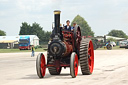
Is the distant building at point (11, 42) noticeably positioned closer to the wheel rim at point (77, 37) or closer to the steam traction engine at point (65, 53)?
the wheel rim at point (77, 37)

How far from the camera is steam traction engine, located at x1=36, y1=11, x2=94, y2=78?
10.6m

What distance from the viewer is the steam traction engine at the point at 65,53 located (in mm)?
10609

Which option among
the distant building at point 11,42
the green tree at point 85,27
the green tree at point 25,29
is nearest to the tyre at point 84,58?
the distant building at point 11,42

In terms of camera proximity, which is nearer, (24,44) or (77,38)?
(77,38)

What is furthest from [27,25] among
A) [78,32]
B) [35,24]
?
[78,32]

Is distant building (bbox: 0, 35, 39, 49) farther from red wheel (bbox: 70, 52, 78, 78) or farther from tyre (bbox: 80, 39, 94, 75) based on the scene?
red wheel (bbox: 70, 52, 78, 78)

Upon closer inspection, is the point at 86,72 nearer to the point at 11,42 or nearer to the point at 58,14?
the point at 58,14

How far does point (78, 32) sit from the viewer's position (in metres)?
12.3

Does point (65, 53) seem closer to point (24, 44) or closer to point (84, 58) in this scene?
→ point (84, 58)

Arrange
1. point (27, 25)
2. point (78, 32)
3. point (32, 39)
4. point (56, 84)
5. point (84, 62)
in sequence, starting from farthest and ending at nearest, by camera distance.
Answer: point (27, 25) → point (32, 39) → point (78, 32) → point (84, 62) → point (56, 84)

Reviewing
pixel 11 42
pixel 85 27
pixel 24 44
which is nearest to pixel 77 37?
pixel 24 44

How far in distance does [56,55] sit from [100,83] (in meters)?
2.13

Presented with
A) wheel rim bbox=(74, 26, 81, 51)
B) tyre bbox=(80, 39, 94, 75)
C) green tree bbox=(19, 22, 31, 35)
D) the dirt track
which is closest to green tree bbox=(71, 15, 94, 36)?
green tree bbox=(19, 22, 31, 35)

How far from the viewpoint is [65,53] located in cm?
1081
